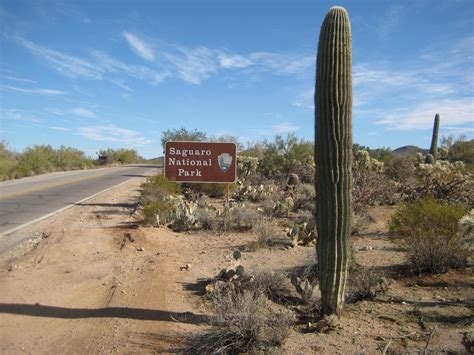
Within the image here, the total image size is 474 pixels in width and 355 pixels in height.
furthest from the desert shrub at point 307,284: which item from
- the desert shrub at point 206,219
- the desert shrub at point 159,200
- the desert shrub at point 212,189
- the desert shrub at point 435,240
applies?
the desert shrub at point 212,189

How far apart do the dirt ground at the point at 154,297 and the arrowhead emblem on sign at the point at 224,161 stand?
15.3ft

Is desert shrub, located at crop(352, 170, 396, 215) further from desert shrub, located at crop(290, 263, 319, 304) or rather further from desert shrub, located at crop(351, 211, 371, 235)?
desert shrub, located at crop(290, 263, 319, 304)

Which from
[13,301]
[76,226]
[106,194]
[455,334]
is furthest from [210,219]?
[106,194]

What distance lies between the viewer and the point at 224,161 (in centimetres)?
1467

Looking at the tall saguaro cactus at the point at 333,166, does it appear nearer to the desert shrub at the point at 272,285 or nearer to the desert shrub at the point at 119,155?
the desert shrub at the point at 272,285

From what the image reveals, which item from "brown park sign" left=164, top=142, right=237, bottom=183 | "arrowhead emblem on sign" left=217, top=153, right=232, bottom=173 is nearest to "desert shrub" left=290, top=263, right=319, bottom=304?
"brown park sign" left=164, top=142, right=237, bottom=183

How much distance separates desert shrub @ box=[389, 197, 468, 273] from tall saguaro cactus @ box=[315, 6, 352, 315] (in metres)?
2.31

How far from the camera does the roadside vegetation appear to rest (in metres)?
29.1

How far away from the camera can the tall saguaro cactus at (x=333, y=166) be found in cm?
518

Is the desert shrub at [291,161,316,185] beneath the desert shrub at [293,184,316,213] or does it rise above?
above

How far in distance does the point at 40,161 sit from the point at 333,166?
33424mm

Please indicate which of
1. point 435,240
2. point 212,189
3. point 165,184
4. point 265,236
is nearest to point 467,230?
point 435,240

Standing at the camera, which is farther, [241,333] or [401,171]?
[401,171]

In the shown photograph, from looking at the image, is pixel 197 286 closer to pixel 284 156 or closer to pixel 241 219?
pixel 241 219
